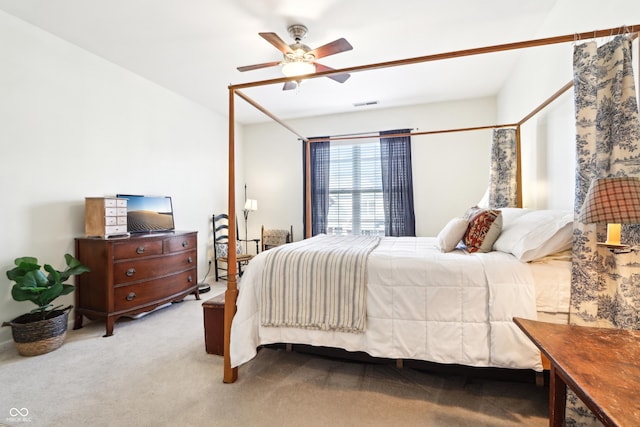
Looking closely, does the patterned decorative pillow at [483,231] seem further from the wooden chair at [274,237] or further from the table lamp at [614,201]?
the wooden chair at [274,237]

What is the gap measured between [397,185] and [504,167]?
1.61 m

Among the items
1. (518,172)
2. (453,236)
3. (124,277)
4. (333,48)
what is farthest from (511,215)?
(124,277)

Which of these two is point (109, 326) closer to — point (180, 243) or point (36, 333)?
point (36, 333)

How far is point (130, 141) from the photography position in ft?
11.0

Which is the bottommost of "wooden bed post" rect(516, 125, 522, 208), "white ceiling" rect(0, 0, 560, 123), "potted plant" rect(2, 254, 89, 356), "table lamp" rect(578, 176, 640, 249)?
"potted plant" rect(2, 254, 89, 356)

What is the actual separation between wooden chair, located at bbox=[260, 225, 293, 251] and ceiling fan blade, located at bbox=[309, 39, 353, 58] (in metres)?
3.03

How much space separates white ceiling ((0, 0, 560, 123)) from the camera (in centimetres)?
226

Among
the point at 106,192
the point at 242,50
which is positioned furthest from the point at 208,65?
the point at 106,192

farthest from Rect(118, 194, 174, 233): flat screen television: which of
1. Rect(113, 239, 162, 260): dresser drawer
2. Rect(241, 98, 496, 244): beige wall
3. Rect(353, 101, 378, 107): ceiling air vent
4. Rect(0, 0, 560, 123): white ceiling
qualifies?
Rect(353, 101, 378, 107): ceiling air vent

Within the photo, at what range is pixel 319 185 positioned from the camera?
4.90 meters

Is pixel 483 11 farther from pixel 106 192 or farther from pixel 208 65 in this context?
pixel 106 192

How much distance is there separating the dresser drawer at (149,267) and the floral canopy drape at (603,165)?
3.29 metres

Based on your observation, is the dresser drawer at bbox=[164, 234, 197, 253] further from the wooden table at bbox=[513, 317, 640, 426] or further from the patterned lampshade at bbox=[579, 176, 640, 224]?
the patterned lampshade at bbox=[579, 176, 640, 224]

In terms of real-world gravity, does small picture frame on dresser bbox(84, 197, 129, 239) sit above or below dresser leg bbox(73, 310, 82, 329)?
above
